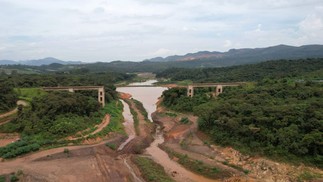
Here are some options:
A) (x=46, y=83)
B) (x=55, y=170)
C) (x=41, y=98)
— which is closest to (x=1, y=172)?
(x=55, y=170)

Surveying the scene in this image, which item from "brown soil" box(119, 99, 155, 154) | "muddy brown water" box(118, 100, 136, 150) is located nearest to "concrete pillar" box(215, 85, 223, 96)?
"brown soil" box(119, 99, 155, 154)

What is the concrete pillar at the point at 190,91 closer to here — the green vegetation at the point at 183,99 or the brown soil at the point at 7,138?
the green vegetation at the point at 183,99

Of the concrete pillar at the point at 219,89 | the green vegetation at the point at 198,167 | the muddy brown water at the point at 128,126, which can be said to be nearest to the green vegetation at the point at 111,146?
the muddy brown water at the point at 128,126

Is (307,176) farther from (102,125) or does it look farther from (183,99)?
(183,99)

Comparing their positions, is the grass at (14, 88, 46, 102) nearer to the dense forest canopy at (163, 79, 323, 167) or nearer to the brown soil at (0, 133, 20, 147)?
the brown soil at (0, 133, 20, 147)

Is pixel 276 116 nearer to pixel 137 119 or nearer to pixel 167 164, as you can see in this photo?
pixel 167 164

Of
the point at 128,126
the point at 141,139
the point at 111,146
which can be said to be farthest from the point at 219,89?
the point at 111,146

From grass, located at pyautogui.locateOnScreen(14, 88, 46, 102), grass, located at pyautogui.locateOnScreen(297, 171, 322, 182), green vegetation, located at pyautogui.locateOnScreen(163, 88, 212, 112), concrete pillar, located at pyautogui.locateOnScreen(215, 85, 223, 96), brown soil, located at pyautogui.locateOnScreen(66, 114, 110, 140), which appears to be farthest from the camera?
concrete pillar, located at pyautogui.locateOnScreen(215, 85, 223, 96)
